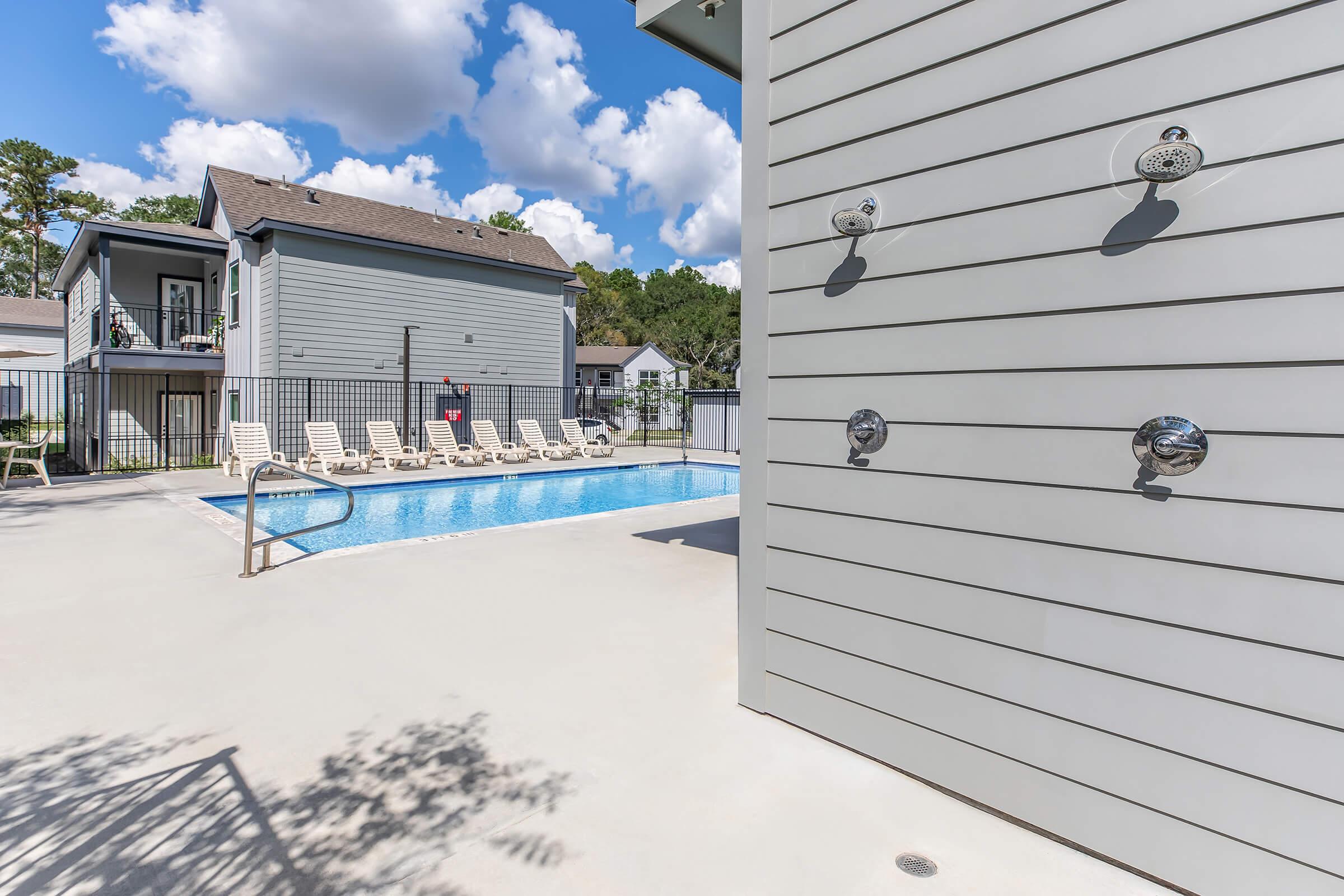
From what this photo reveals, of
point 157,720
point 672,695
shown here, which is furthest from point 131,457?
point 672,695

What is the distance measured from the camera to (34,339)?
2466cm

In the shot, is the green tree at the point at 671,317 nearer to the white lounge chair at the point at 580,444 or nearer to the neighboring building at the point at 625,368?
the neighboring building at the point at 625,368

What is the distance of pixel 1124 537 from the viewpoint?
193cm

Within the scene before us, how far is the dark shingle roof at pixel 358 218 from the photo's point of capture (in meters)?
14.3

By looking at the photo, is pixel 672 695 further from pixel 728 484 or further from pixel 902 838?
pixel 728 484

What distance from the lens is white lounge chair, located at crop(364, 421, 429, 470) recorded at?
13.0 meters

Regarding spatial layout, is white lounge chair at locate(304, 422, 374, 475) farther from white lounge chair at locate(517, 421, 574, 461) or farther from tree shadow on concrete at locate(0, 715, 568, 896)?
tree shadow on concrete at locate(0, 715, 568, 896)

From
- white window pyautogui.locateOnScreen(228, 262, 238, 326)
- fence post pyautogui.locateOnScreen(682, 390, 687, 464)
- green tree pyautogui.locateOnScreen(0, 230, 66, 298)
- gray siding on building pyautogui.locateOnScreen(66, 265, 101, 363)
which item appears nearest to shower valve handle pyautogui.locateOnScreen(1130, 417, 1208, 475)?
fence post pyautogui.locateOnScreen(682, 390, 687, 464)

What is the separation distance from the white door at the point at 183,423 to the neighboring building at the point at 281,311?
38 millimetres

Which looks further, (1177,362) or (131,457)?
(131,457)

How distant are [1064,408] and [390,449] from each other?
13106 mm

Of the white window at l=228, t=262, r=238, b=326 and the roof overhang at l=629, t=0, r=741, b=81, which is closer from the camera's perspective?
the roof overhang at l=629, t=0, r=741, b=81

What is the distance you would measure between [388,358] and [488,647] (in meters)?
13.0

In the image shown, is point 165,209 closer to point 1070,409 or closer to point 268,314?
point 268,314
